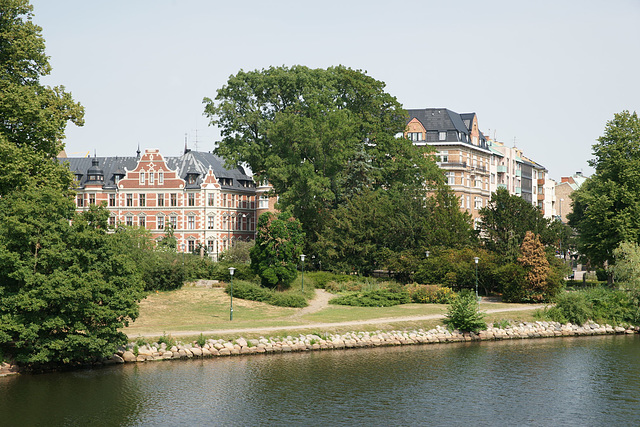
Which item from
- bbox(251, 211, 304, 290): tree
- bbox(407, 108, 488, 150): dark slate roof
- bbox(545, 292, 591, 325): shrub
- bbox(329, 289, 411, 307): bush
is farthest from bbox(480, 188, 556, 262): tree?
bbox(407, 108, 488, 150): dark slate roof

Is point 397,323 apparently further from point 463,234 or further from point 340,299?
point 463,234

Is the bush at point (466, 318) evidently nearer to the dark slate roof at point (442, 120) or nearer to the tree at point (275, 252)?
the tree at point (275, 252)

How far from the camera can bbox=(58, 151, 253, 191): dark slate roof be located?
3617 inches

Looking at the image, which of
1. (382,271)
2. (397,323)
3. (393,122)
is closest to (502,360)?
(397,323)

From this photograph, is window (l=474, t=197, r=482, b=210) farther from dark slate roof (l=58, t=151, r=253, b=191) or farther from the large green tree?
dark slate roof (l=58, t=151, r=253, b=191)

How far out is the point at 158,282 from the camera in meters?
51.6

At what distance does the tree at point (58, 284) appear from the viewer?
30812 mm

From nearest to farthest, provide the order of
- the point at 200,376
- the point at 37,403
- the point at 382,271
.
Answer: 1. the point at 37,403
2. the point at 200,376
3. the point at 382,271

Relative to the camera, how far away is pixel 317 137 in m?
61.2

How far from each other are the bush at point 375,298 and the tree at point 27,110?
21313 millimetres

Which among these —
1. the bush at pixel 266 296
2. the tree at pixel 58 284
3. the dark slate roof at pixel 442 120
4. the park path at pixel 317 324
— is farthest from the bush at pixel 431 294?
the dark slate roof at pixel 442 120

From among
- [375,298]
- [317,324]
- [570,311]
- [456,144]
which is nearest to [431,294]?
[375,298]

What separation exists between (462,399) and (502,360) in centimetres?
881

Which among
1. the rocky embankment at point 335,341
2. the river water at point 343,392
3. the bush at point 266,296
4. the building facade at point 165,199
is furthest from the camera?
the building facade at point 165,199
